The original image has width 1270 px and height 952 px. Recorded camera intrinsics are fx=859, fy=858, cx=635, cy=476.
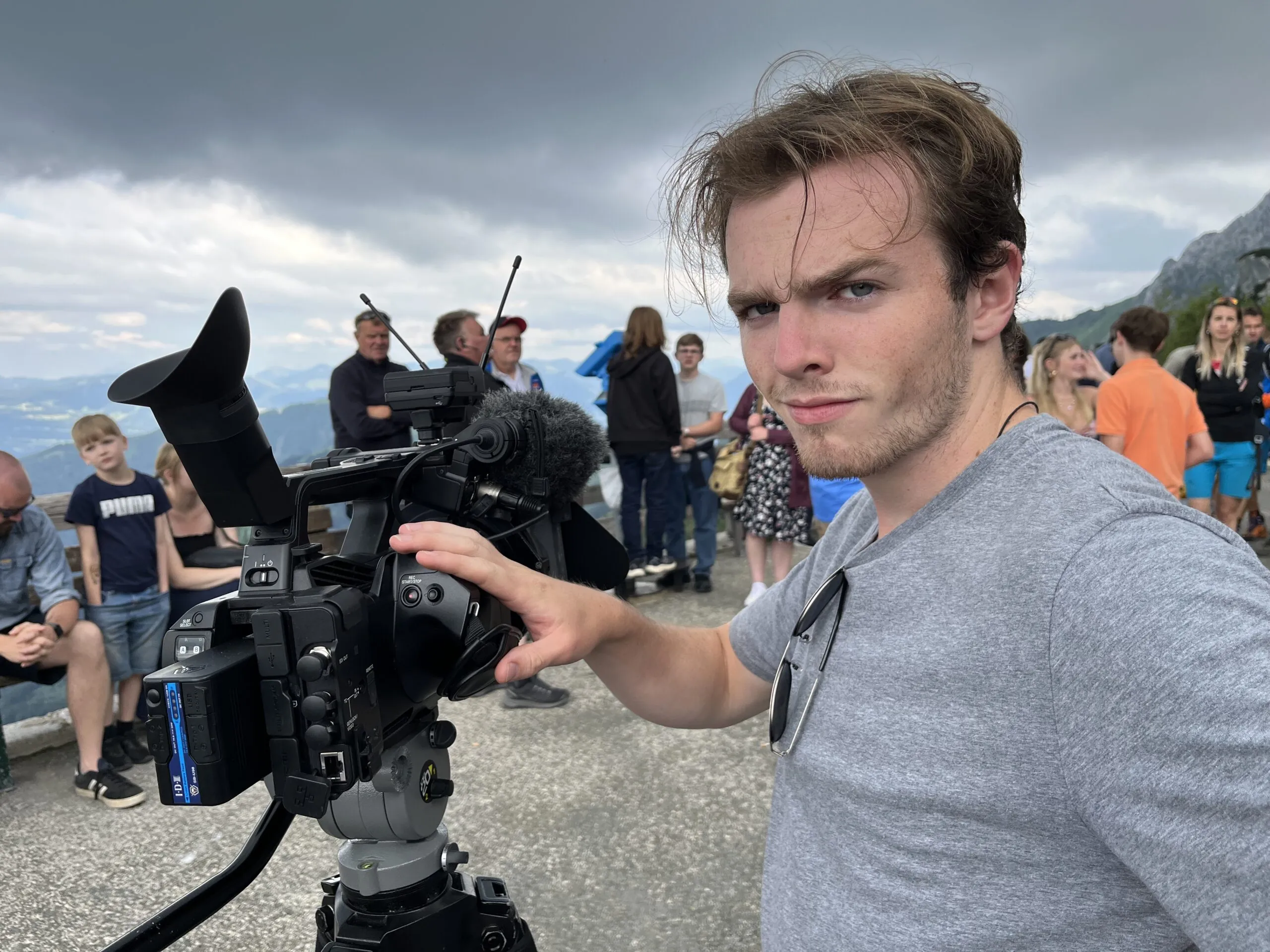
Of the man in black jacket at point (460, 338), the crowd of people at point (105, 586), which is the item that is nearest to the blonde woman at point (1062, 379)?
the man in black jacket at point (460, 338)

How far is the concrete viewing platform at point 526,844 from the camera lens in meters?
3.01

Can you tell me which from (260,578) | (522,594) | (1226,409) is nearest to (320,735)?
(260,578)

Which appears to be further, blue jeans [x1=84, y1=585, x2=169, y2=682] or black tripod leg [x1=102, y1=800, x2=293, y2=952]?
blue jeans [x1=84, y1=585, x2=169, y2=682]

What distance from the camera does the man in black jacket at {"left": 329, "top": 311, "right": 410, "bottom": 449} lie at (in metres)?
5.75

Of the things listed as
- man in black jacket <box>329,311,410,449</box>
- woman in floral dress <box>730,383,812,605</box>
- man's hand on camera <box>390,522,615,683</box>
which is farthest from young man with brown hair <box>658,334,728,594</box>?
man's hand on camera <box>390,522,615,683</box>

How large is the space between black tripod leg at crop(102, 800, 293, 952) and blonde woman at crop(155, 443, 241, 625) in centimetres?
374

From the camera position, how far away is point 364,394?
5824 millimetres

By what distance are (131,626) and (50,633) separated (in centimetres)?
Answer: 53

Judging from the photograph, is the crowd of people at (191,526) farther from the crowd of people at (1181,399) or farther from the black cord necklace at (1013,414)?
the black cord necklace at (1013,414)

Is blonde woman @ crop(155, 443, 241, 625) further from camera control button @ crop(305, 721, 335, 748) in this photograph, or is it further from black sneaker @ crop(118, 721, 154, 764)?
camera control button @ crop(305, 721, 335, 748)

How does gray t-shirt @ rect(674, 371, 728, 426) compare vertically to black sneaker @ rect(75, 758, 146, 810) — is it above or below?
above

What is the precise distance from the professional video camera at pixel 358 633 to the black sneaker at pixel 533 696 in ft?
10.5

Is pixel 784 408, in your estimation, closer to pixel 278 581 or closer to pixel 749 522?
pixel 278 581

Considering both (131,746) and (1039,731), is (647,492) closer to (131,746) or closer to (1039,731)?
(131,746)
